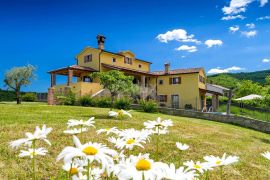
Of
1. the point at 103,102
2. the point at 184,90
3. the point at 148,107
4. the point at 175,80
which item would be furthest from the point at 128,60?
the point at 148,107

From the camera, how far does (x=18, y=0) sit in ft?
77.2

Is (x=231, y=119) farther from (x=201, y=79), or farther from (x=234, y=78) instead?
(x=234, y=78)

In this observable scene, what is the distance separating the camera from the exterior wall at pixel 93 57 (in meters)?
33.6

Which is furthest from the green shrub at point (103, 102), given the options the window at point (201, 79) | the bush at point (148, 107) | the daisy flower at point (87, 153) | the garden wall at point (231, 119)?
the daisy flower at point (87, 153)

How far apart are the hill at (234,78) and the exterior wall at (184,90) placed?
118 ft

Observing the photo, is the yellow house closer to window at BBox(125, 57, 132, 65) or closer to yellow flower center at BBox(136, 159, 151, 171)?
window at BBox(125, 57, 132, 65)

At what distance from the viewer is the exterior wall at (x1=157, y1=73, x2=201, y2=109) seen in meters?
36.3

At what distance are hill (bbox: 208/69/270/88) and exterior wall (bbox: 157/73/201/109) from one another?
118 feet

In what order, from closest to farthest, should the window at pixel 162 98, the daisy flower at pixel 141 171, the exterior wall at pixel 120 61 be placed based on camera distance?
the daisy flower at pixel 141 171 → the exterior wall at pixel 120 61 → the window at pixel 162 98

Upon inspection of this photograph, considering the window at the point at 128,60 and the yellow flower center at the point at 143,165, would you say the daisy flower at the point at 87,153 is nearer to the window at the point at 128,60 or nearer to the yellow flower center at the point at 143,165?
the yellow flower center at the point at 143,165

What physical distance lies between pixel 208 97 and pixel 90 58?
24499mm

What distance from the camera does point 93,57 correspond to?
34219 mm

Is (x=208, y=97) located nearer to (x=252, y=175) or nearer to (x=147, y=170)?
(x=252, y=175)

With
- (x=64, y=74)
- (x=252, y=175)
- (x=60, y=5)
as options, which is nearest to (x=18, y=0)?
(x=60, y=5)
